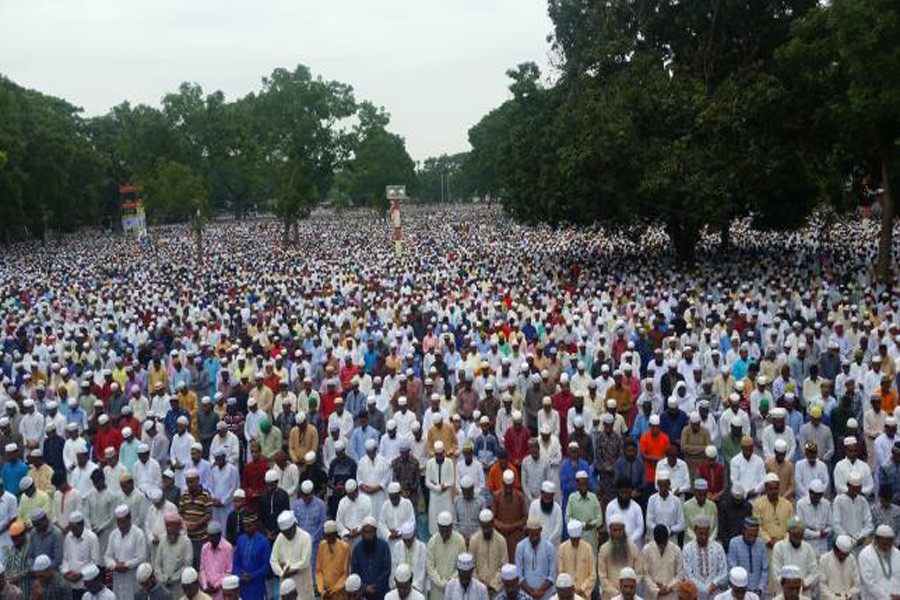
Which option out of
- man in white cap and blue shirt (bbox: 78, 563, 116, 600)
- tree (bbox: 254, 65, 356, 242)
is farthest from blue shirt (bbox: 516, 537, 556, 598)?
tree (bbox: 254, 65, 356, 242)

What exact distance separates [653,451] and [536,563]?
2.03 m

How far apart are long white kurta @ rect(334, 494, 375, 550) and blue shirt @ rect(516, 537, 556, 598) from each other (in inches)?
57.7

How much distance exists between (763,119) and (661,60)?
11.6 feet

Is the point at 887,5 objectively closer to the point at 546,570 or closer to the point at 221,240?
the point at 546,570

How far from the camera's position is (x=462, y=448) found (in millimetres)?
6793

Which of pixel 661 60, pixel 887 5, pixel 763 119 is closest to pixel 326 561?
pixel 887 5

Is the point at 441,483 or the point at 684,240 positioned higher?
the point at 684,240

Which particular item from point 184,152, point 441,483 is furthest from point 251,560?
point 184,152

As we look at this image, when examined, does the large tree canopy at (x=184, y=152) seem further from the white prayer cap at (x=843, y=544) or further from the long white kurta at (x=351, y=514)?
the white prayer cap at (x=843, y=544)

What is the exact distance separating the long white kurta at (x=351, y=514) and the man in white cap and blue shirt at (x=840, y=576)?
3.35 metres

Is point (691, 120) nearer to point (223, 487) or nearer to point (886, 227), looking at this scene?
point (886, 227)

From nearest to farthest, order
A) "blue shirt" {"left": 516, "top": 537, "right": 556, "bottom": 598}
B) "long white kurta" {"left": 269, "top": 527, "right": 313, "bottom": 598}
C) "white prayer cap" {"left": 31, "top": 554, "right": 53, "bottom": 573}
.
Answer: "white prayer cap" {"left": 31, "top": 554, "right": 53, "bottom": 573}, "blue shirt" {"left": 516, "top": 537, "right": 556, "bottom": 598}, "long white kurta" {"left": 269, "top": 527, "right": 313, "bottom": 598}

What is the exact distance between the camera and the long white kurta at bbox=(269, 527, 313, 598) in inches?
216

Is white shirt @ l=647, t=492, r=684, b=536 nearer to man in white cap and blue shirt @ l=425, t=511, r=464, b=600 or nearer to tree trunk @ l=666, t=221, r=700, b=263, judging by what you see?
man in white cap and blue shirt @ l=425, t=511, r=464, b=600
